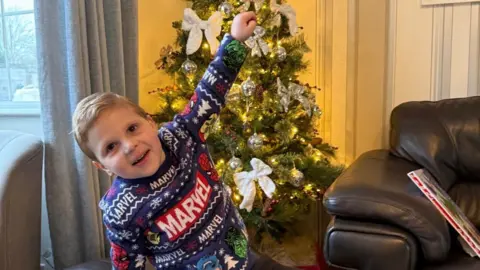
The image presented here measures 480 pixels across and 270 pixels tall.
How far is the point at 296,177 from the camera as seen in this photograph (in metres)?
2.14

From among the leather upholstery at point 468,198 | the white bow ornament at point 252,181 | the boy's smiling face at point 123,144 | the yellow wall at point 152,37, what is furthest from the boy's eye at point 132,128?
the leather upholstery at point 468,198

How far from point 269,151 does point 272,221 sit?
34 centimetres

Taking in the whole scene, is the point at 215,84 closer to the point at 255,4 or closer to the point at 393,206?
the point at 393,206

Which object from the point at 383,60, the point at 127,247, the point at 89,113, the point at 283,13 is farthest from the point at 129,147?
the point at 383,60

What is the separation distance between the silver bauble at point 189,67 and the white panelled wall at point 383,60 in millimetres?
777

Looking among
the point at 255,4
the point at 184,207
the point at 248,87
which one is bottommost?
the point at 184,207

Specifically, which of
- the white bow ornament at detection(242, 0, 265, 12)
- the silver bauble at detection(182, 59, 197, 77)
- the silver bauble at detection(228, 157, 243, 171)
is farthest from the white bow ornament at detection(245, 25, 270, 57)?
the silver bauble at detection(228, 157, 243, 171)

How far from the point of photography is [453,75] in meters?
2.54

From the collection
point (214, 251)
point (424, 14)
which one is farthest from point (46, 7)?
point (424, 14)

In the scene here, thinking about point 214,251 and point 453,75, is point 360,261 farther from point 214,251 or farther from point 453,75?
point 453,75

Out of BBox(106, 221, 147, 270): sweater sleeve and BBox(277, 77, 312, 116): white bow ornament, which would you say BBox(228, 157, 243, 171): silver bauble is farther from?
BBox(106, 221, 147, 270): sweater sleeve

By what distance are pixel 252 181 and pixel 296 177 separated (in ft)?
0.61

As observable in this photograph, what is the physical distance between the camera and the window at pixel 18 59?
2.16m

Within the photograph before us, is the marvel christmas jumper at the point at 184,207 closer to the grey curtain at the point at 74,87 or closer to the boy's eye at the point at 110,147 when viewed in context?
the boy's eye at the point at 110,147
